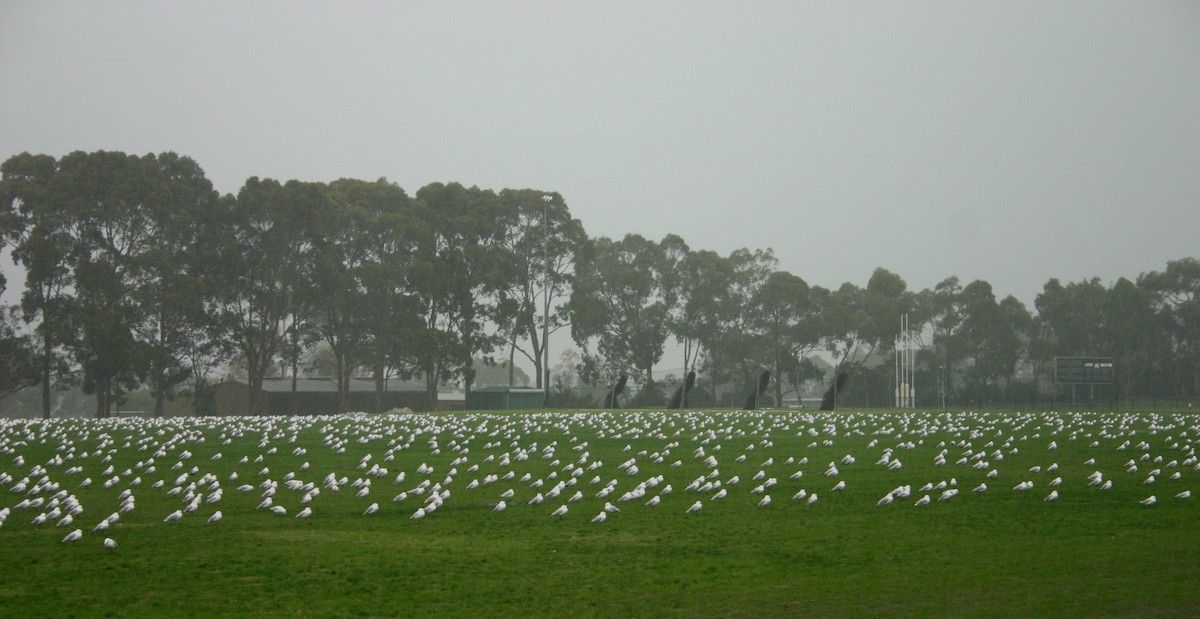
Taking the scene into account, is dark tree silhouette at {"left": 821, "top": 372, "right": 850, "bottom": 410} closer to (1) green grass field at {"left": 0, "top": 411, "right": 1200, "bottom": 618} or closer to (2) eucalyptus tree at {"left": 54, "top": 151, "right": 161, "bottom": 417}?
(1) green grass field at {"left": 0, "top": 411, "right": 1200, "bottom": 618}

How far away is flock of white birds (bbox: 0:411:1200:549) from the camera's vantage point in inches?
1001

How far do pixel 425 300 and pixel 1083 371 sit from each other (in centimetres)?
4136

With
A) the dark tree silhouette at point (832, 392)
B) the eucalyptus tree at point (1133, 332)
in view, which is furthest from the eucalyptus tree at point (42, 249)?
the eucalyptus tree at point (1133, 332)

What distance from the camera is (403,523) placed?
23328mm

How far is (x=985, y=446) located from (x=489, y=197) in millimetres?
53832

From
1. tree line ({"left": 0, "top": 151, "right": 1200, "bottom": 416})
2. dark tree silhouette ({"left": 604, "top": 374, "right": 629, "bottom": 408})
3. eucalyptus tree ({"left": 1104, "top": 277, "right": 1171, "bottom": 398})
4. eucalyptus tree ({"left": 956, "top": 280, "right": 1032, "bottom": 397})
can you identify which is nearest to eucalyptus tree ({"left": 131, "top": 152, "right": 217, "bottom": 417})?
tree line ({"left": 0, "top": 151, "right": 1200, "bottom": 416})

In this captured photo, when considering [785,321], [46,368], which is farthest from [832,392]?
[46,368]

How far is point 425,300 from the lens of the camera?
261 feet

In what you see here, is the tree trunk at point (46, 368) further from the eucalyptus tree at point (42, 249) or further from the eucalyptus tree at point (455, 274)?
the eucalyptus tree at point (455, 274)

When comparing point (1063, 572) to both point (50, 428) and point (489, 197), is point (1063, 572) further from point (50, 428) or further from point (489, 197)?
point (489, 197)

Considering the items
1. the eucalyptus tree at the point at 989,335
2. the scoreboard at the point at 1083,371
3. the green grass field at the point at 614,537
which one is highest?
the eucalyptus tree at the point at 989,335

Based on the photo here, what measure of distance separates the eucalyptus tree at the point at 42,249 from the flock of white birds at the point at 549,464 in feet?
65.4

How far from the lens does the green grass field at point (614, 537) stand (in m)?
16.5

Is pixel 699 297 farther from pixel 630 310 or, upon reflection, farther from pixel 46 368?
pixel 46 368
